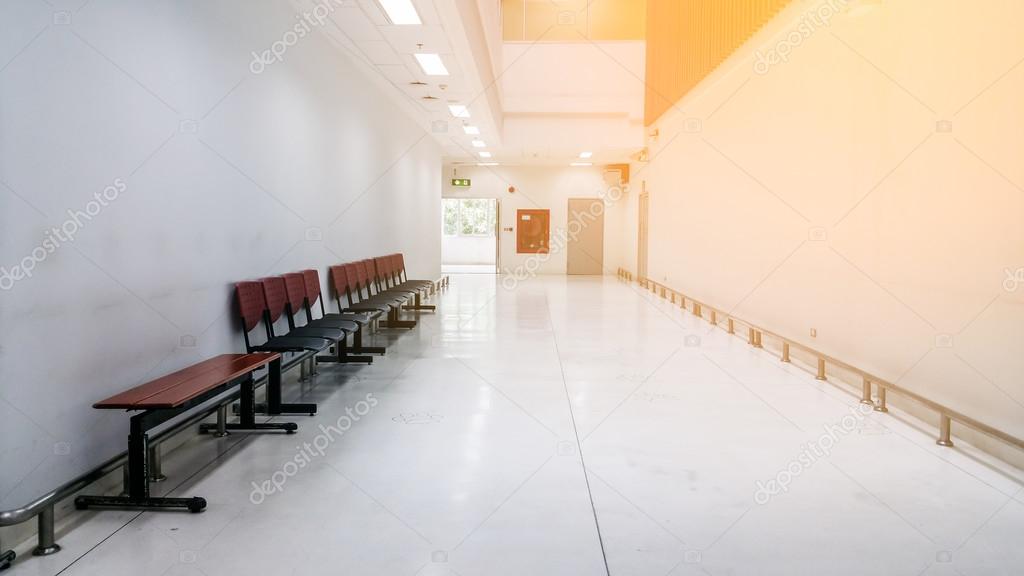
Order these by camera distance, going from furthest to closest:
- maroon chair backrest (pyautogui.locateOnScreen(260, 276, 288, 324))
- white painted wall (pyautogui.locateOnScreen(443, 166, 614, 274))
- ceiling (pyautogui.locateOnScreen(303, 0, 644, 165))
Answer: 1. white painted wall (pyautogui.locateOnScreen(443, 166, 614, 274))
2. ceiling (pyautogui.locateOnScreen(303, 0, 644, 165))
3. maroon chair backrest (pyautogui.locateOnScreen(260, 276, 288, 324))

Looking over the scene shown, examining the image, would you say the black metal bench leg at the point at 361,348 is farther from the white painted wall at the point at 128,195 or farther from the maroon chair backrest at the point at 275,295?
the maroon chair backrest at the point at 275,295

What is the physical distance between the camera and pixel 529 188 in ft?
63.4

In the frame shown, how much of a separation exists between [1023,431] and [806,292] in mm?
3115

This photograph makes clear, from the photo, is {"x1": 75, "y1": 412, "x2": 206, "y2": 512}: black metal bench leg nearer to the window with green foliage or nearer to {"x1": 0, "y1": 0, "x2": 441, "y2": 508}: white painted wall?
{"x1": 0, "y1": 0, "x2": 441, "y2": 508}: white painted wall

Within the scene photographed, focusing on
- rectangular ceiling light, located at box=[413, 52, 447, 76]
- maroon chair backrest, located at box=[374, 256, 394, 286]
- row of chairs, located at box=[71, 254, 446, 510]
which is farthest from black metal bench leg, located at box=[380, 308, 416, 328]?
rectangular ceiling light, located at box=[413, 52, 447, 76]

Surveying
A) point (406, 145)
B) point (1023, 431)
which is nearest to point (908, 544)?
point (1023, 431)

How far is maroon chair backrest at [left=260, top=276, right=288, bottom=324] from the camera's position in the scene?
5086 millimetres

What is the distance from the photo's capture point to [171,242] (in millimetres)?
3826

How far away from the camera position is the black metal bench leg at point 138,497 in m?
2.95

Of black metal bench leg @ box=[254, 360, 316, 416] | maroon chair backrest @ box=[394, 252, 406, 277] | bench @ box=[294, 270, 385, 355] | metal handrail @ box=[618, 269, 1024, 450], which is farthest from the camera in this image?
maroon chair backrest @ box=[394, 252, 406, 277]

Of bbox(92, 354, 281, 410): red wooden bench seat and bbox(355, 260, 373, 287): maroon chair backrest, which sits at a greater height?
bbox(355, 260, 373, 287): maroon chair backrest

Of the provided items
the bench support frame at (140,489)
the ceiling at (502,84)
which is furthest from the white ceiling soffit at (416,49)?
the bench support frame at (140,489)

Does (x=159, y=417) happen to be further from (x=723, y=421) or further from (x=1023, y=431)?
(x=1023, y=431)

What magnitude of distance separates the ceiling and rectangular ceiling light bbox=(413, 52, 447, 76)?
114 millimetres
